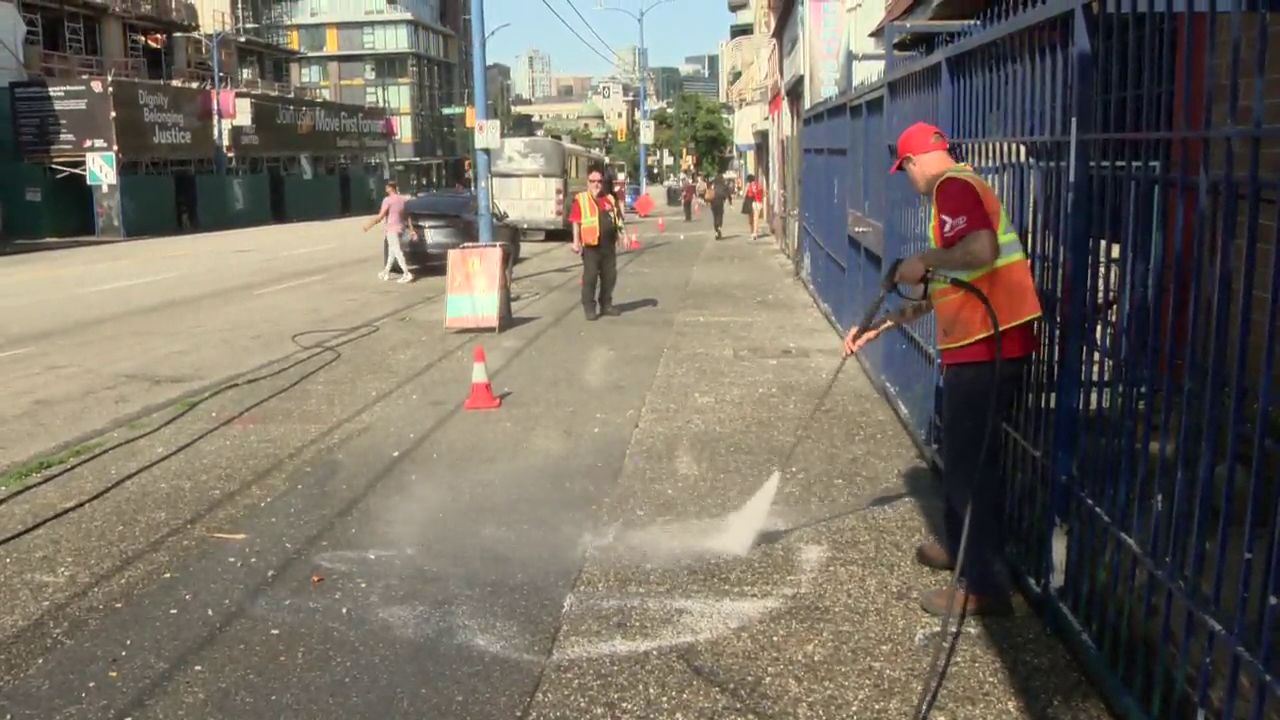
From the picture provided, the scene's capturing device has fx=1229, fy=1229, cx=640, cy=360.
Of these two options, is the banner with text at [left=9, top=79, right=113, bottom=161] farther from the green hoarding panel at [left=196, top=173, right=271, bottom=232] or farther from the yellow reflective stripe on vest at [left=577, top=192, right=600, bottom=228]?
the yellow reflective stripe on vest at [left=577, top=192, right=600, bottom=228]

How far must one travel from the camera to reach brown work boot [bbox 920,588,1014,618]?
4.79 meters

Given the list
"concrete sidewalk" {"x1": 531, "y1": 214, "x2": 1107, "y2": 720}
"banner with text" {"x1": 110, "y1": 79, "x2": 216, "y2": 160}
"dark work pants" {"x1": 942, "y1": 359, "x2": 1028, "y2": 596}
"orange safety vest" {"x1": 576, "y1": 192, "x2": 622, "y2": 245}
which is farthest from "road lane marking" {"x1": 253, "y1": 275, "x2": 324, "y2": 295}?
"banner with text" {"x1": 110, "y1": 79, "x2": 216, "y2": 160}

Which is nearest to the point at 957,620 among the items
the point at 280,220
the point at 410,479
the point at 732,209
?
the point at 410,479


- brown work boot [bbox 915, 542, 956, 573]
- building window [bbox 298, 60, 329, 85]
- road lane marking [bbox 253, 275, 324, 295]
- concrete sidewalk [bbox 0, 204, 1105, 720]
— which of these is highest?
building window [bbox 298, 60, 329, 85]

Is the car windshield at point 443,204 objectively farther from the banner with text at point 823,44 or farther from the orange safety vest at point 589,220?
the orange safety vest at point 589,220

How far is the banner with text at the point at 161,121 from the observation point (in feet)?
141

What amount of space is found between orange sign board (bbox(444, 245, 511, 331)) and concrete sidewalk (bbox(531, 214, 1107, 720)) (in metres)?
4.82

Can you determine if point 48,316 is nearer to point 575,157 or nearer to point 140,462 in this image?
point 140,462

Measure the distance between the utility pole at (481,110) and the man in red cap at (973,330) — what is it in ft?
45.3

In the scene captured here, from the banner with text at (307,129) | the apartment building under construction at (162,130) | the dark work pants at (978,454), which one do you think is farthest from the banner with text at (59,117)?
the dark work pants at (978,454)

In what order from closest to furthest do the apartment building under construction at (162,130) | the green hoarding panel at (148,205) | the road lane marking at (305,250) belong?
1. the road lane marking at (305,250)
2. the apartment building under construction at (162,130)
3. the green hoarding panel at (148,205)

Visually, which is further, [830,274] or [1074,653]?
[830,274]

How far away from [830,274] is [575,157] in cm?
2585

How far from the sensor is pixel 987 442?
4.56 m
